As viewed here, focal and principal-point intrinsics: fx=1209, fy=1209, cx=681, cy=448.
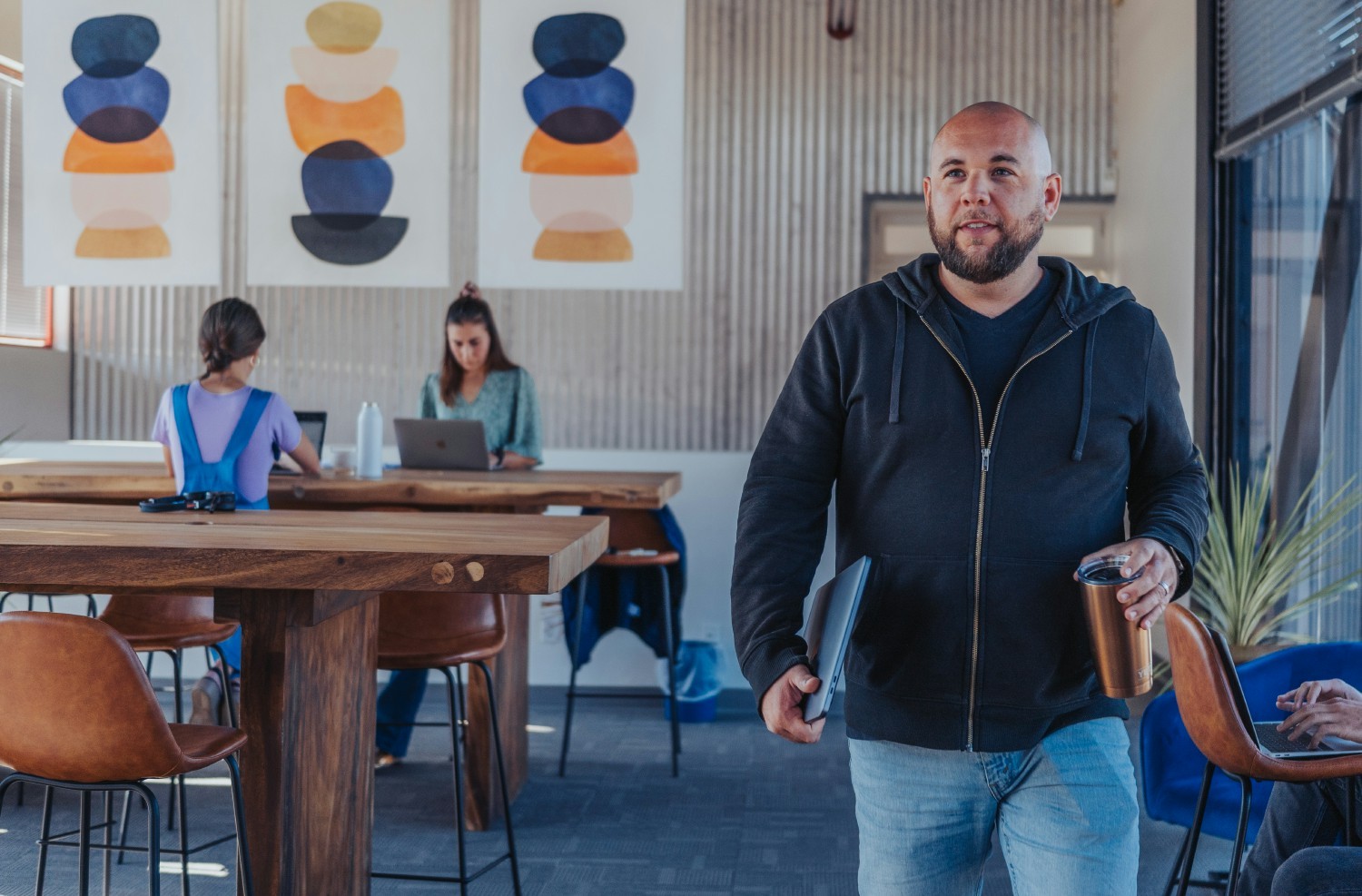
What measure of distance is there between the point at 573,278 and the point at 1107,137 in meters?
2.88

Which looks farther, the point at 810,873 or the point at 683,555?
the point at 683,555

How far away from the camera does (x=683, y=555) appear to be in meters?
4.77

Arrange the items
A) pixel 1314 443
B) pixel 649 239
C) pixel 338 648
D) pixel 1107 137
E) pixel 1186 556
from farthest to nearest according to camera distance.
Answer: pixel 1107 137, pixel 649 239, pixel 1314 443, pixel 338 648, pixel 1186 556

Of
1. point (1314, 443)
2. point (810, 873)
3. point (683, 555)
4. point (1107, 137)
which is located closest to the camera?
point (810, 873)

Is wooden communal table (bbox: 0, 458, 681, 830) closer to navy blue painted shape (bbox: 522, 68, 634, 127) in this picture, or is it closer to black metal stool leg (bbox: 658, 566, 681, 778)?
black metal stool leg (bbox: 658, 566, 681, 778)

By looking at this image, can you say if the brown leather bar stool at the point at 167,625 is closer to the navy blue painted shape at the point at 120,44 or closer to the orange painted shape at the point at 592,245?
the orange painted shape at the point at 592,245

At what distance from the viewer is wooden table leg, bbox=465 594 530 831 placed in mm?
3682

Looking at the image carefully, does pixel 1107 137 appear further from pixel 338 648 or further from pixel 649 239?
pixel 338 648

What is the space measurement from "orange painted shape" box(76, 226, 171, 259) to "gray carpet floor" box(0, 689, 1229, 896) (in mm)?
1852

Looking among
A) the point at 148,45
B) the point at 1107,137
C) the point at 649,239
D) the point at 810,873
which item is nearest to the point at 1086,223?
the point at 1107,137

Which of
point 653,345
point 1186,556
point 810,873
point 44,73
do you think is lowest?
point 810,873

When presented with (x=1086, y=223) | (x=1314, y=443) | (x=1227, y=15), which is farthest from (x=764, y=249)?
(x=1314, y=443)

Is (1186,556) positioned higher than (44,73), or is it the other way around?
(44,73)

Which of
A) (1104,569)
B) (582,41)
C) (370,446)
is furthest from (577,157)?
(1104,569)
